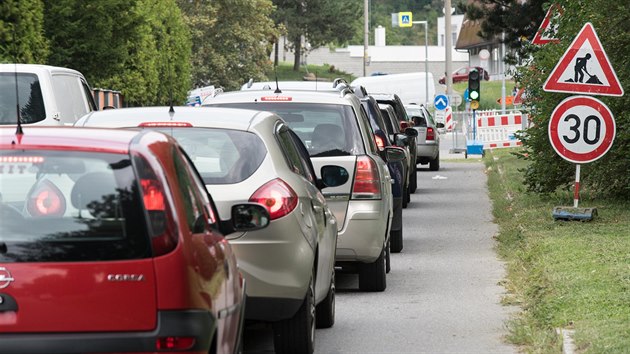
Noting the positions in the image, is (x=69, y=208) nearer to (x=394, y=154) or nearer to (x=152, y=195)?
(x=152, y=195)

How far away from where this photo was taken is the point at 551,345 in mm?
9250

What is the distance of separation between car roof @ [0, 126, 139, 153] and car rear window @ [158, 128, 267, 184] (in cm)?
252

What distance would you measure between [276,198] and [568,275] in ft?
13.3

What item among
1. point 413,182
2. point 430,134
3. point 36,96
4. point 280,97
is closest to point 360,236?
point 280,97

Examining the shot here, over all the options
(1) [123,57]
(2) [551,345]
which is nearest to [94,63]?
(1) [123,57]

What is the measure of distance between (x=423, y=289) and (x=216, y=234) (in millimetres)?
6631

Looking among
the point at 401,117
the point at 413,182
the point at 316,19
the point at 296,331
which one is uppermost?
the point at 316,19

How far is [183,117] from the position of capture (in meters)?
8.79

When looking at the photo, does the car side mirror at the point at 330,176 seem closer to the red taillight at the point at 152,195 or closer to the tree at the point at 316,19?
the red taillight at the point at 152,195

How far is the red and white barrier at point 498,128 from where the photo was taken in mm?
A: 46438

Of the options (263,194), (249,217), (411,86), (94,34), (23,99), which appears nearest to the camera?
(249,217)

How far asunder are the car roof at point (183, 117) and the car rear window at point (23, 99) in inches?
247

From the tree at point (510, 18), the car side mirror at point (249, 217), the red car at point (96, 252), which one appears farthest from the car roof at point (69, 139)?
the tree at point (510, 18)

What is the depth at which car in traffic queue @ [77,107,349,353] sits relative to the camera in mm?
8383
